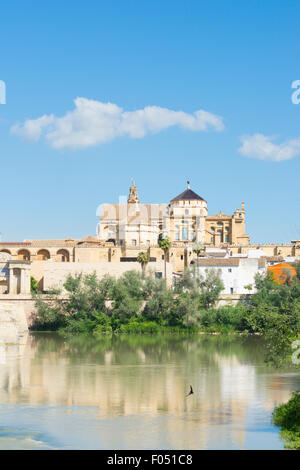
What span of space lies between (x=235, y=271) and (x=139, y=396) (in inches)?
1260

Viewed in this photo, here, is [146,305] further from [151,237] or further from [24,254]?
[151,237]

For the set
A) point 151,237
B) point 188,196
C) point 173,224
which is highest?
point 188,196

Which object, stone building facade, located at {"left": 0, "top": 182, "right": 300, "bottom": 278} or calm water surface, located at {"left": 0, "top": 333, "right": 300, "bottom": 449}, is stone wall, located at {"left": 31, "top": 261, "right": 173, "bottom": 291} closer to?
stone building facade, located at {"left": 0, "top": 182, "right": 300, "bottom": 278}

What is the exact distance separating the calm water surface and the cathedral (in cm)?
3829

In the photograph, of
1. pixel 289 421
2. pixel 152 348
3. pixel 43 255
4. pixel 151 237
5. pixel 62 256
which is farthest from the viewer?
pixel 151 237

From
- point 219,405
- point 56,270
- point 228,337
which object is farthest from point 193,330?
point 219,405

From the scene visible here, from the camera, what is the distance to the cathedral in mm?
77625

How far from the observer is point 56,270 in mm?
55625

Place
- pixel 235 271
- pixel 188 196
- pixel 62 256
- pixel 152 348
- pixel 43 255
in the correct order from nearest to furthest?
pixel 152 348, pixel 235 271, pixel 62 256, pixel 43 255, pixel 188 196

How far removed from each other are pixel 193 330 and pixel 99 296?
698 centimetres

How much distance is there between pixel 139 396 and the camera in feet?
78.7

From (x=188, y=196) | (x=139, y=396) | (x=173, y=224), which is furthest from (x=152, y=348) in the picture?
(x=188, y=196)

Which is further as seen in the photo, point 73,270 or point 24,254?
point 24,254
